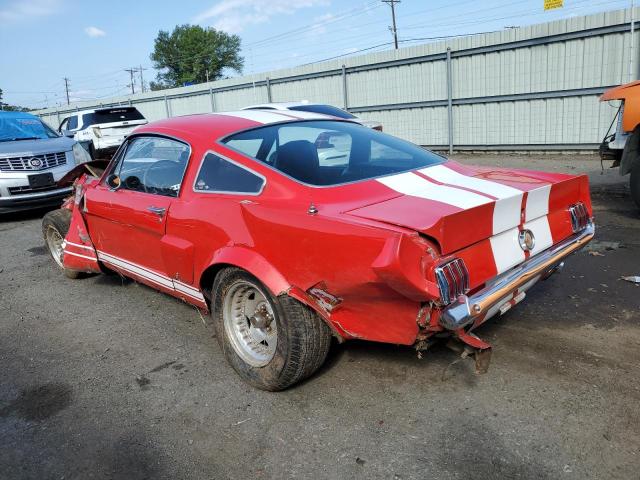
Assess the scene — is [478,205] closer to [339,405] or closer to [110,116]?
[339,405]

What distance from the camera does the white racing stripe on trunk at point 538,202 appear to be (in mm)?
2951

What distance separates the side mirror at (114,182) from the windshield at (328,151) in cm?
123

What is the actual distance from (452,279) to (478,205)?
1.47 ft

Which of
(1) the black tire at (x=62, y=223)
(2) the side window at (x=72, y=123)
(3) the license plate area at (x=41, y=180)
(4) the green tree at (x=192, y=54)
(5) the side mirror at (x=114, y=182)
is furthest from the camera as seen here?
(4) the green tree at (x=192, y=54)

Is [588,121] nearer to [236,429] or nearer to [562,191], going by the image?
[562,191]

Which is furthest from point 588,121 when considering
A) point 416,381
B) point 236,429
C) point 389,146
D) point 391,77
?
point 236,429

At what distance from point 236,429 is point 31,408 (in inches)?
51.9

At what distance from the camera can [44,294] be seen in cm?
520

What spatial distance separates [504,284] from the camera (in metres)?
2.73

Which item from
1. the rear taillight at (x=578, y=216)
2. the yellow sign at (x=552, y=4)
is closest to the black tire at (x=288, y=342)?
the rear taillight at (x=578, y=216)

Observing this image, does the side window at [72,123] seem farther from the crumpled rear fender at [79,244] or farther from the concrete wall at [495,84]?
the crumpled rear fender at [79,244]

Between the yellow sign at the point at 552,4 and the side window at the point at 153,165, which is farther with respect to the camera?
the yellow sign at the point at 552,4

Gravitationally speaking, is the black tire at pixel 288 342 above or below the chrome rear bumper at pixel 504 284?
below

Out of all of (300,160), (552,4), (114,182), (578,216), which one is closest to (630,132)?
(578,216)
